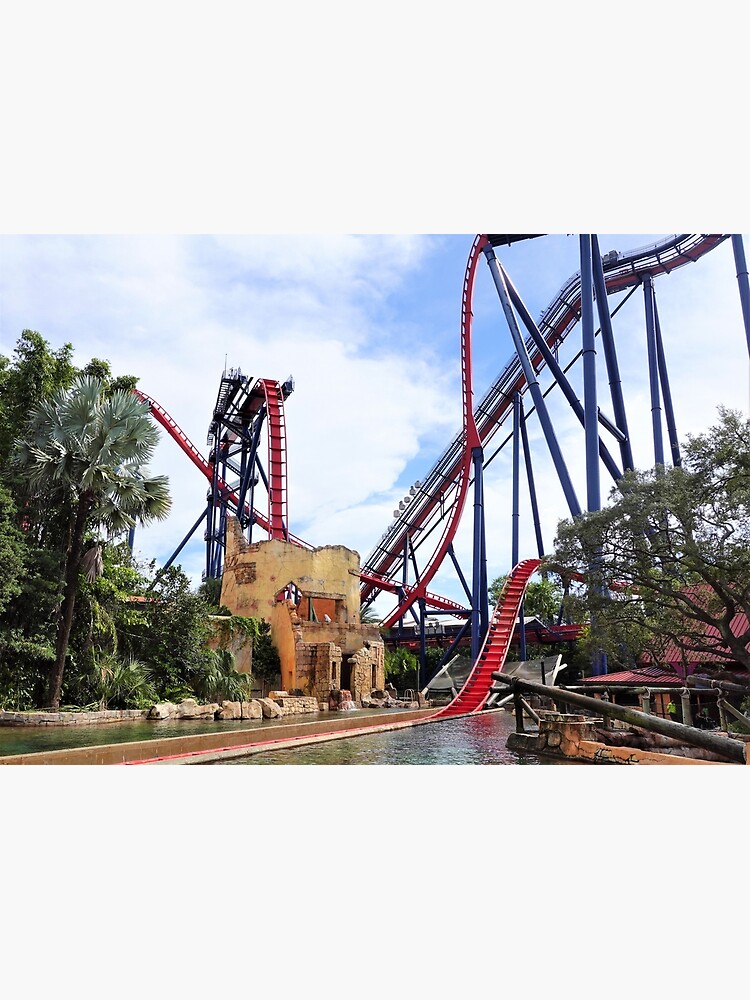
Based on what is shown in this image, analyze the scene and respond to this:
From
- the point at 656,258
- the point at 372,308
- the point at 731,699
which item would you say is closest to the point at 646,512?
the point at 731,699

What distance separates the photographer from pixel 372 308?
27.2 ft

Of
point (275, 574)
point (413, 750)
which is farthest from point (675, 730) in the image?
point (275, 574)

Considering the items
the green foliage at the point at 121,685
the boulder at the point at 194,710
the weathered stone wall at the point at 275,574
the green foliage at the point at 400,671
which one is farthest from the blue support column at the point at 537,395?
the green foliage at the point at 400,671

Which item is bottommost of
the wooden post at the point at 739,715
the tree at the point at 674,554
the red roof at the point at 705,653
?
the wooden post at the point at 739,715

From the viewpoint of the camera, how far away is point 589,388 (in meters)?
9.69

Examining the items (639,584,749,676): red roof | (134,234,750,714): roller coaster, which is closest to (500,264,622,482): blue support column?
(134,234,750,714): roller coaster

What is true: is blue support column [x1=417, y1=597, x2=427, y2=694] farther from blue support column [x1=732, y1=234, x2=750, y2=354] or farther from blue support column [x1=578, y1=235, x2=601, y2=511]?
blue support column [x1=732, y1=234, x2=750, y2=354]

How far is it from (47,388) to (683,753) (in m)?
9.33

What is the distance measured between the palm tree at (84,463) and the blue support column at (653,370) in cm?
725

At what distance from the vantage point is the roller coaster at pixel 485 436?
1074cm

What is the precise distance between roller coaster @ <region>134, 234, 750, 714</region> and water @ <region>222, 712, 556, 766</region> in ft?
8.28

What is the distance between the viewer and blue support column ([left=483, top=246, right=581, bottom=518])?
404 inches

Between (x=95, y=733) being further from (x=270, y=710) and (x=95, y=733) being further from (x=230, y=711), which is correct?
(x=270, y=710)

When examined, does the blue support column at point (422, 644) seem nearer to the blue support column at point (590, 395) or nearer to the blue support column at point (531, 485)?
the blue support column at point (531, 485)
